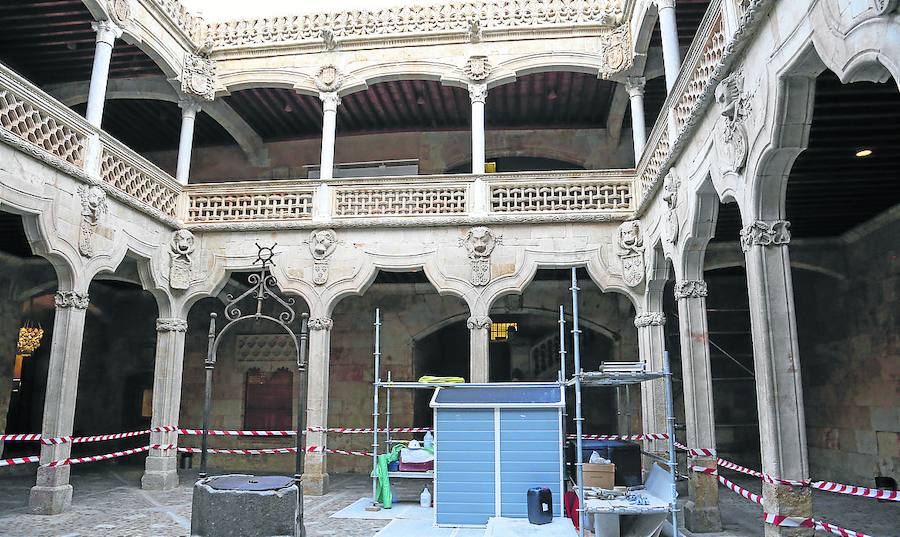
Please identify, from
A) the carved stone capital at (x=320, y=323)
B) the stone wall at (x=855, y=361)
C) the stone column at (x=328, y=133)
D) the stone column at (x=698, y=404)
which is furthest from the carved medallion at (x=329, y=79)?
the stone wall at (x=855, y=361)

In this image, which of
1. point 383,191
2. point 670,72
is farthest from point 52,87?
point 670,72

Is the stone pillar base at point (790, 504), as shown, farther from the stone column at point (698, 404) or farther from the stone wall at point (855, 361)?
the stone wall at point (855, 361)

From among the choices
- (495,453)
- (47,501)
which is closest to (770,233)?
(495,453)

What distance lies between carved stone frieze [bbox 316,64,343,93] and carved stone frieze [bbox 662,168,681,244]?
7454mm

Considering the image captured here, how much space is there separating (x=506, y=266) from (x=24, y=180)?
26.9ft

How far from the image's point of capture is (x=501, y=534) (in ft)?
22.8

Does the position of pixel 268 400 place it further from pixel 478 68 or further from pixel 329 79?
pixel 478 68

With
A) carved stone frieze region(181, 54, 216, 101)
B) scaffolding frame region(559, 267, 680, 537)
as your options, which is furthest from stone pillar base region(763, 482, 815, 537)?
carved stone frieze region(181, 54, 216, 101)

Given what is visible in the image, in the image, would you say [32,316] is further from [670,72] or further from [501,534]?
[670,72]

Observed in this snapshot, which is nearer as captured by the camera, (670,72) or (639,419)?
(670,72)

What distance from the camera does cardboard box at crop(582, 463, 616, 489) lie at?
888 cm

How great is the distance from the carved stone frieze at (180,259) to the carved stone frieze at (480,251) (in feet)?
19.0

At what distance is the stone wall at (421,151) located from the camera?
649 inches

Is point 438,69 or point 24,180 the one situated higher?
point 438,69
